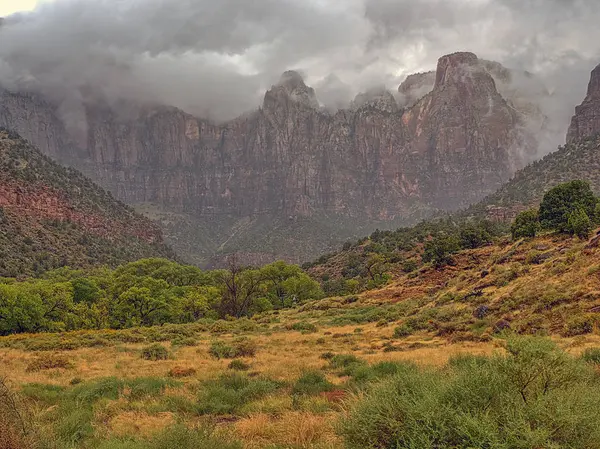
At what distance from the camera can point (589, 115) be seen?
5792 inches

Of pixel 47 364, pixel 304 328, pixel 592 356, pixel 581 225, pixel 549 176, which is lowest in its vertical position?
pixel 304 328

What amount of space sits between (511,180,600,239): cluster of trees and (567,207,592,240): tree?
83 mm

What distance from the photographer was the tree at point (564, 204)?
36156mm

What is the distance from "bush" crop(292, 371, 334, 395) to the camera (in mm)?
11700

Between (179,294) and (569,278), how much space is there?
53.6 metres

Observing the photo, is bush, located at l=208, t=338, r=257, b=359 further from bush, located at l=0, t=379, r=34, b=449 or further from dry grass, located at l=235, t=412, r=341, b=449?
bush, located at l=0, t=379, r=34, b=449

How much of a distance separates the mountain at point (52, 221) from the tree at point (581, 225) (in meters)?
82.8

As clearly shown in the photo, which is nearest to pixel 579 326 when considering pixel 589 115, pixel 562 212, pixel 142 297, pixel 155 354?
pixel 155 354

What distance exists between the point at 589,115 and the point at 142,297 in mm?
162856

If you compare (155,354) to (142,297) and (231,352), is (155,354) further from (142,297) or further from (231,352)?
(142,297)

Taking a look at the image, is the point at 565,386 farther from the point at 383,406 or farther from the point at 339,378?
the point at 339,378

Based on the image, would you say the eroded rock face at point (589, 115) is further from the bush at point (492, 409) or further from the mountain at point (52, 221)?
the bush at point (492, 409)

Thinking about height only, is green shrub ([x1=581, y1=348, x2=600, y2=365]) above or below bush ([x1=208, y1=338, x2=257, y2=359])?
above

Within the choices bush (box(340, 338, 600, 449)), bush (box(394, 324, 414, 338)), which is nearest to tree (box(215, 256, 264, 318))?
bush (box(394, 324, 414, 338))
